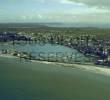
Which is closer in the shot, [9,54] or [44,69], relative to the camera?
[44,69]

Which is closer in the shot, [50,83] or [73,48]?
[50,83]

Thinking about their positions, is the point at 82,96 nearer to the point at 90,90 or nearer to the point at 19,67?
the point at 90,90

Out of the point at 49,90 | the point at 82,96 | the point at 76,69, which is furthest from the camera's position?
the point at 76,69

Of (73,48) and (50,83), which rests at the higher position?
(50,83)

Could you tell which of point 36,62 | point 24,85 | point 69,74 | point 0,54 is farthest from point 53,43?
point 24,85

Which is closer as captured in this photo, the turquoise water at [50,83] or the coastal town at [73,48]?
the turquoise water at [50,83]

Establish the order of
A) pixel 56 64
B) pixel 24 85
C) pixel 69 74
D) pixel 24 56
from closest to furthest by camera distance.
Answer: pixel 24 85 < pixel 69 74 < pixel 56 64 < pixel 24 56

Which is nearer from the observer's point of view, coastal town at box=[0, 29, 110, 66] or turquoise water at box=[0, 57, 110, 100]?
turquoise water at box=[0, 57, 110, 100]
